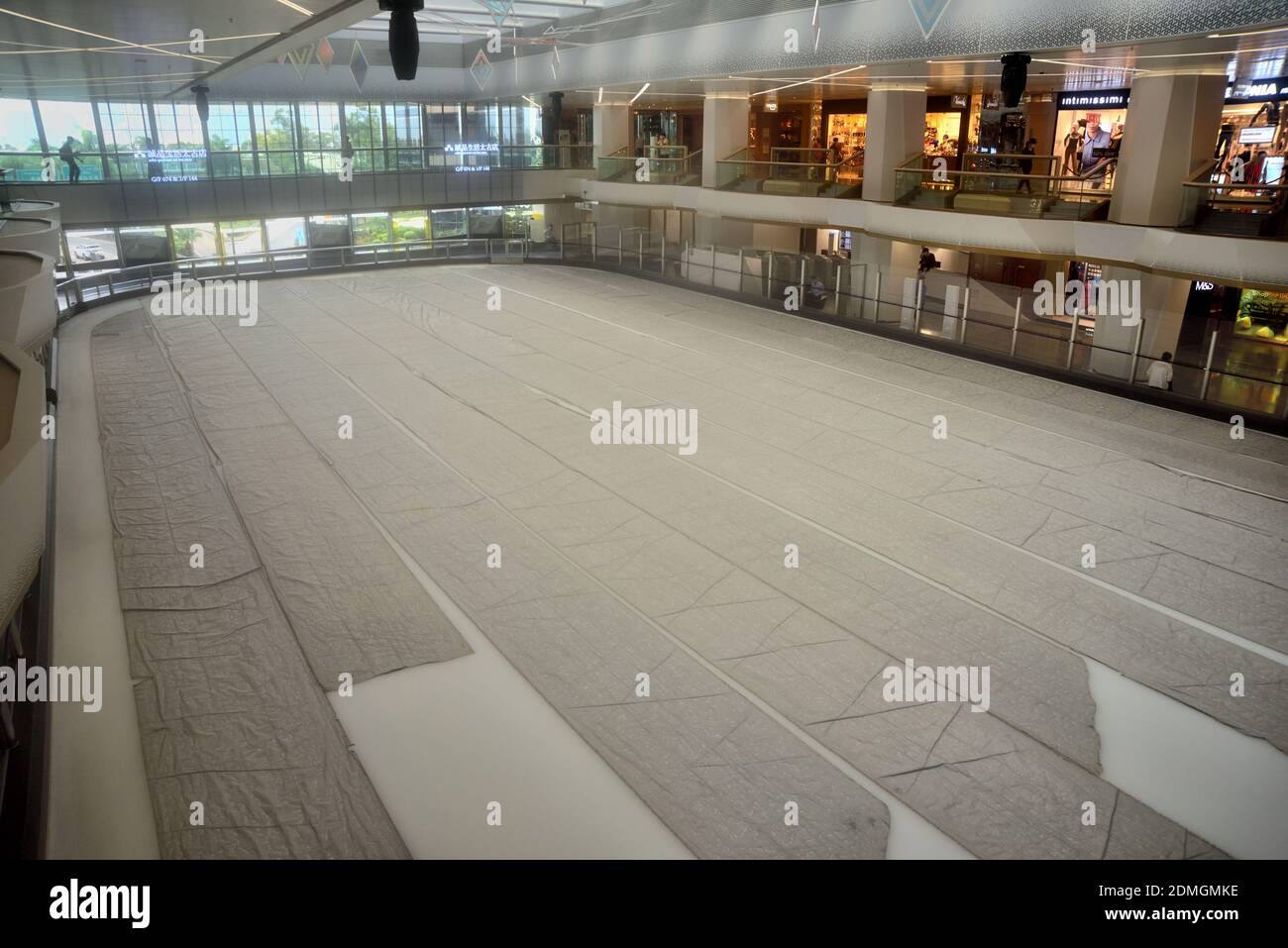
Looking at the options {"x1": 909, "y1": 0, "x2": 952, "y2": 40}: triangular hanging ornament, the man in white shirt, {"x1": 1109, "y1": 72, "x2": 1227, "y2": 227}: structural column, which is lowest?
the man in white shirt

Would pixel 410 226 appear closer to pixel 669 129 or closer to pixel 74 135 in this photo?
pixel 669 129

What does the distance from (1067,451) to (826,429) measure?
286 cm

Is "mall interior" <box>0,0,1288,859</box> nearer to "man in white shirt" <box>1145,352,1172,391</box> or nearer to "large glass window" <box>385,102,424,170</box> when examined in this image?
"man in white shirt" <box>1145,352,1172,391</box>

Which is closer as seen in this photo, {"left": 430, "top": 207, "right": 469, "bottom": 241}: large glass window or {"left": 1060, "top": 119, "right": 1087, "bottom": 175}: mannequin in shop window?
{"left": 1060, "top": 119, "right": 1087, "bottom": 175}: mannequin in shop window

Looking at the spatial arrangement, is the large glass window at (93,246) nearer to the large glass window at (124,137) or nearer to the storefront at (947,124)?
the large glass window at (124,137)

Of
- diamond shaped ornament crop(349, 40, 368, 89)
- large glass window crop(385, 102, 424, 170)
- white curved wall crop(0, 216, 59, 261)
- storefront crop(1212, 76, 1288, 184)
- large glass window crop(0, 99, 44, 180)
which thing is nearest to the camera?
white curved wall crop(0, 216, 59, 261)

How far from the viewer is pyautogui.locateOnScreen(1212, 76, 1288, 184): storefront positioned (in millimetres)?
15836

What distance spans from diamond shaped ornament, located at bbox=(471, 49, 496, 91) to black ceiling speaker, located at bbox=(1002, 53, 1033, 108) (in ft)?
68.6

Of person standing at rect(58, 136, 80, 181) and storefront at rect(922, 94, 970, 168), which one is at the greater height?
storefront at rect(922, 94, 970, 168)

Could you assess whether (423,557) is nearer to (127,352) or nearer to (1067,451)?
(1067,451)

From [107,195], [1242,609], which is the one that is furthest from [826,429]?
[107,195]

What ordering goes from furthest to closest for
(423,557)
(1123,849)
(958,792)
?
(423,557), (958,792), (1123,849)

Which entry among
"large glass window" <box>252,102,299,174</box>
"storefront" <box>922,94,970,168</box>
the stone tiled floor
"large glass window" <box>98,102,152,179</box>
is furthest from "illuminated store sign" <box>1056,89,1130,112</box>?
"large glass window" <box>98,102,152,179</box>
